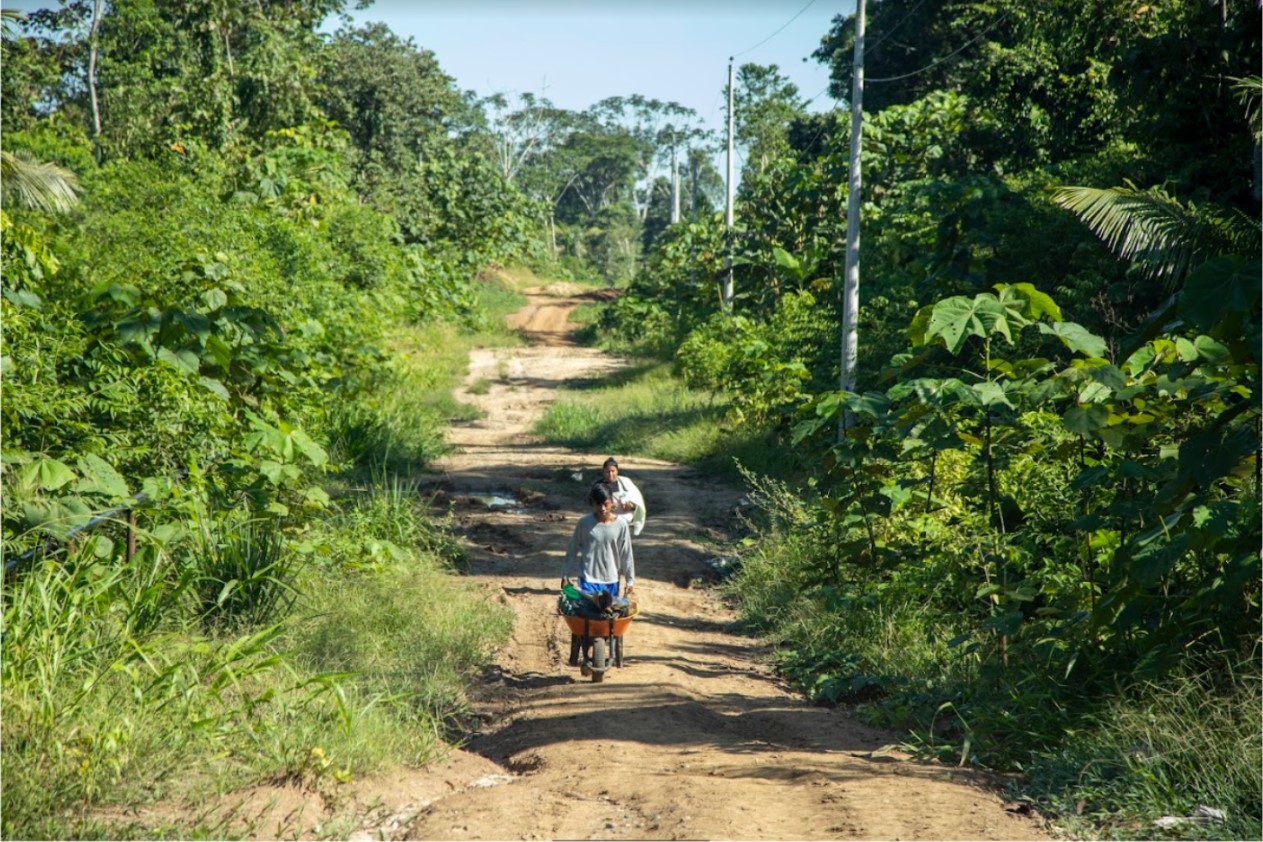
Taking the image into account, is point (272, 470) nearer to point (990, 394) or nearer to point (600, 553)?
point (600, 553)

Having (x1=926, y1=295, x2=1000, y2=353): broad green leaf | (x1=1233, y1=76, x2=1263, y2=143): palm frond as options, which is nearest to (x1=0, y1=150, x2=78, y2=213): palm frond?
(x1=926, y1=295, x2=1000, y2=353): broad green leaf

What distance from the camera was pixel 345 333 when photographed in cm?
1461

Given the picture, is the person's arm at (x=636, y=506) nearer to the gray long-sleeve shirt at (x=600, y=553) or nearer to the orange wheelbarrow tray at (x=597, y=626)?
the gray long-sleeve shirt at (x=600, y=553)

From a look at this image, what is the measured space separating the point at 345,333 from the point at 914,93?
20.8m

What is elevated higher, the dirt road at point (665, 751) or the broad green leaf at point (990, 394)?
the broad green leaf at point (990, 394)

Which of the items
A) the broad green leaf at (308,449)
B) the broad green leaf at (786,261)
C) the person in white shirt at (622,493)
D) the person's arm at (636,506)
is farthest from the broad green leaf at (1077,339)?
the broad green leaf at (786,261)

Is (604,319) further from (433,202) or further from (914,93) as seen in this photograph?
(914,93)

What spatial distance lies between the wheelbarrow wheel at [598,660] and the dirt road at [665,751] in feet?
0.24

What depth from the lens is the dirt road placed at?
15.7ft

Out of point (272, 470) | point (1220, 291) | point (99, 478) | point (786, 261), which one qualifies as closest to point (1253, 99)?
point (1220, 291)

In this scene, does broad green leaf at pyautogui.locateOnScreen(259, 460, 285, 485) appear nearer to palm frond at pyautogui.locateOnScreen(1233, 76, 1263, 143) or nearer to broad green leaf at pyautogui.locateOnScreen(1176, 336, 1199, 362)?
broad green leaf at pyautogui.locateOnScreen(1176, 336, 1199, 362)

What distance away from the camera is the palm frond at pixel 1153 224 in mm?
8953

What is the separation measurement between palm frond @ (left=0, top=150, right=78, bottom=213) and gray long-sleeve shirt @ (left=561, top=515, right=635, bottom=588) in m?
8.78

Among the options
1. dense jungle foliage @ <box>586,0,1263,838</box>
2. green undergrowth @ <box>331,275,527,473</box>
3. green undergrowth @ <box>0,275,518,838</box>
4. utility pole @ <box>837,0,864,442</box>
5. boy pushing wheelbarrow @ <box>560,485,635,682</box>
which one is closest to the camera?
green undergrowth @ <box>0,275,518,838</box>
